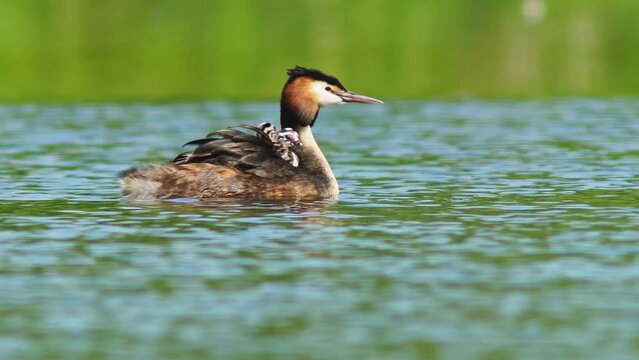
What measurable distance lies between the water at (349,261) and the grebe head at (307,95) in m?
1.13

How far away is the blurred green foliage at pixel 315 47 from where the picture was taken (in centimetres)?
3678

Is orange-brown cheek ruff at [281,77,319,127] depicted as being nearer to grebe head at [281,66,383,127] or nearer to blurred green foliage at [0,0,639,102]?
grebe head at [281,66,383,127]

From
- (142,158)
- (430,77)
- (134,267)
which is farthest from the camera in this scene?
(430,77)

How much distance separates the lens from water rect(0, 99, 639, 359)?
1102 centimetres

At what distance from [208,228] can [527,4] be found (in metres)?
38.4

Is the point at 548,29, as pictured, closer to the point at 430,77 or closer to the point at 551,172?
the point at 430,77

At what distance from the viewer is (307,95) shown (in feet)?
67.4

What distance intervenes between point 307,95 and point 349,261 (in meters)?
6.62

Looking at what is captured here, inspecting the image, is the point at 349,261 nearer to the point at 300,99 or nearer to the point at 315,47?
the point at 300,99

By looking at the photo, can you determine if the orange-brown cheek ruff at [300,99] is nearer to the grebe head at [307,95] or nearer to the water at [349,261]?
the grebe head at [307,95]

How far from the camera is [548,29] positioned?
4978cm

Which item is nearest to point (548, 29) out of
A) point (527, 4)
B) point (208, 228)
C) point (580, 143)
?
point (527, 4)

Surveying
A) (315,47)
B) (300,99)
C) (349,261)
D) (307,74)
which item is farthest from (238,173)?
(315,47)

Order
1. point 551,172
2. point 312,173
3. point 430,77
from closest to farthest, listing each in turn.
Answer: point 312,173 < point 551,172 < point 430,77
